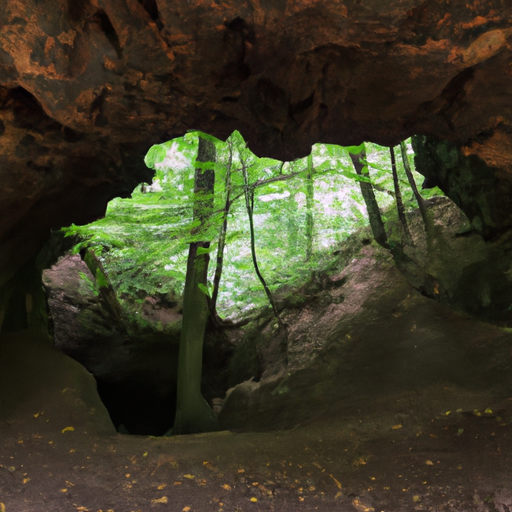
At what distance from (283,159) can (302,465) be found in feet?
11.5

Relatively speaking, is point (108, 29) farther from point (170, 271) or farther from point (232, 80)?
point (170, 271)

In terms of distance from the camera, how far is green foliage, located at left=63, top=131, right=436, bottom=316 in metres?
8.34

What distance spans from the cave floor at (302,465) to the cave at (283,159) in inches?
1.1

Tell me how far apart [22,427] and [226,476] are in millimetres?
2827

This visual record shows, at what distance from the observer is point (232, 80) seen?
185 inches

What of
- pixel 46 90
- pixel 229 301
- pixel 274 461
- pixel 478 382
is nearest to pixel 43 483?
pixel 274 461

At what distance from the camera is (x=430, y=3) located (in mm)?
3656

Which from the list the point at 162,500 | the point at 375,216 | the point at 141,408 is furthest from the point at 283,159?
the point at 141,408

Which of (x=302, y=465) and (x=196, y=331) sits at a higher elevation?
(x=196, y=331)

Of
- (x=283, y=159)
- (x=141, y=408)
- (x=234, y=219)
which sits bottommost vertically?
(x=141, y=408)

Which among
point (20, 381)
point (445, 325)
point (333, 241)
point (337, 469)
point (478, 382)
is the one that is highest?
point (333, 241)

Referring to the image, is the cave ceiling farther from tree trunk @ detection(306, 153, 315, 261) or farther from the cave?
tree trunk @ detection(306, 153, 315, 261)

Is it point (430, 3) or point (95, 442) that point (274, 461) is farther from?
point (430, 3)

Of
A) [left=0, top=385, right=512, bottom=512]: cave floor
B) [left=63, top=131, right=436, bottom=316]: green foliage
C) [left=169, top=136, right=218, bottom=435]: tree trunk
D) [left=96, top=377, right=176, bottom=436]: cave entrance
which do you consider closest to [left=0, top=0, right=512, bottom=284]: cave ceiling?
[left=63, top=131, right=436, bottom=316]: green foliage
